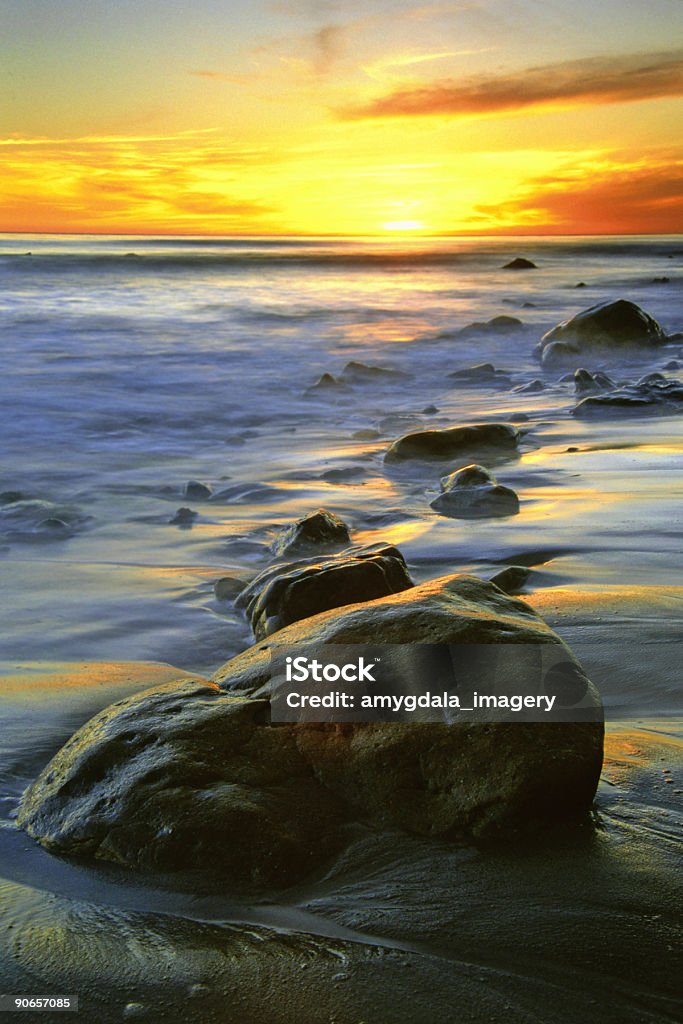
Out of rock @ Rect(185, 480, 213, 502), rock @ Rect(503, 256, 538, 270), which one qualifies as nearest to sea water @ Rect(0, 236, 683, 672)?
rock @ Rect(185, 480, 213, 502)

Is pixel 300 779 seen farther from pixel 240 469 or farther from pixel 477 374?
pixel 477 374

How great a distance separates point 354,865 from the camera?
6.70ft

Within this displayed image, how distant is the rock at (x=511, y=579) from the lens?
12.7 feet

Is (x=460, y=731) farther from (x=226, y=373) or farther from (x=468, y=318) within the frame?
(x=468, y=318)

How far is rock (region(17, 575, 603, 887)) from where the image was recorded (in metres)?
2.08

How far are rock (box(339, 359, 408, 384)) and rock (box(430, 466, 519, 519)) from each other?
22.5ft

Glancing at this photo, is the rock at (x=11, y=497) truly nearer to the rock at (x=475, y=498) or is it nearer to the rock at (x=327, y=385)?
the rock at (x=475, y=498)

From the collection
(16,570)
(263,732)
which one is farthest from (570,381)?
(263,732)

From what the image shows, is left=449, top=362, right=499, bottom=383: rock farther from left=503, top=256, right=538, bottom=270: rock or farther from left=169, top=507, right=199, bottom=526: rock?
left=503, top=256, right=538, bottom=270: rock

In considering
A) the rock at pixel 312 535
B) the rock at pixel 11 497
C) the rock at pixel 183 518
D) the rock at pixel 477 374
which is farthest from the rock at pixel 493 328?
the rock at pixel 312 535

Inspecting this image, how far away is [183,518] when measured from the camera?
5641 mm

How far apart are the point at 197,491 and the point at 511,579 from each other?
2985 millimetres

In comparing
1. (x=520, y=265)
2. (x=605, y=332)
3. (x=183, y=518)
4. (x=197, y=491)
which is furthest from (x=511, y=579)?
(x=520, y=265)

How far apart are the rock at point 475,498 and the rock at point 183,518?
1.40m
